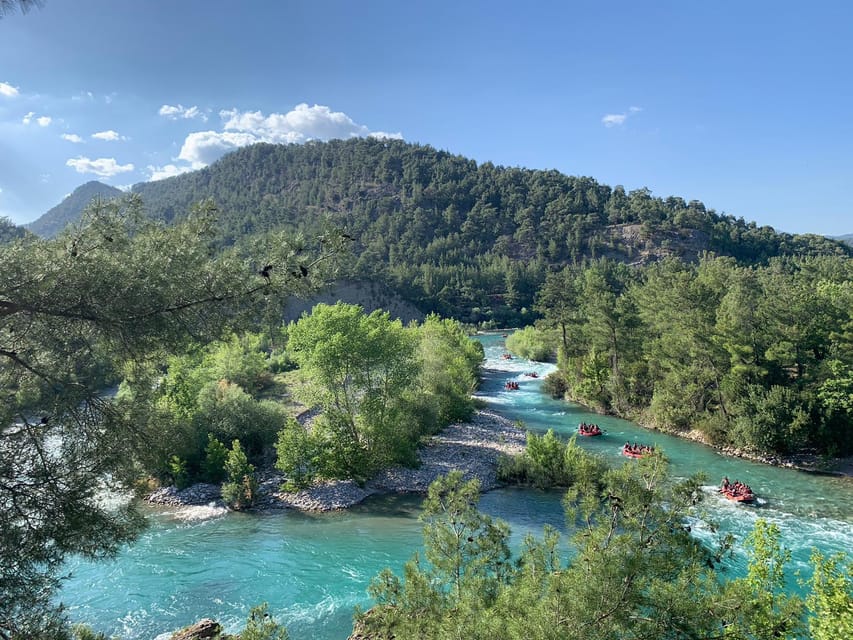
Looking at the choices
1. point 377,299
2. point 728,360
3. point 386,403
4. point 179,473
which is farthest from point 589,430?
point 377,299

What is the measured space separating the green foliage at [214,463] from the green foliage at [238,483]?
1.10ft

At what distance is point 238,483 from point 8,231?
20064mm

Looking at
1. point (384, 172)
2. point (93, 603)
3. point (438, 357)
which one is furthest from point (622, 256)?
point (93, 603)

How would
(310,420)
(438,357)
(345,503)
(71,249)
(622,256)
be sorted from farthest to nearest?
(622,256)
(438,357)
(310,420)
(345,503)
(71,249)

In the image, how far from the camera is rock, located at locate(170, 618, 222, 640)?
45.9ft

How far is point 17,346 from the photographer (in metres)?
7.21

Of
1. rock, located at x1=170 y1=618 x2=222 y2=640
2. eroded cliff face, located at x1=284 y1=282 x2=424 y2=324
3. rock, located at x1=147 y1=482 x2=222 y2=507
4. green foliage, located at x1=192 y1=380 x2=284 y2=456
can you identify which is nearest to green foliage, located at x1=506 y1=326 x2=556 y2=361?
eroded cliff face, located at x1=284 y1=282 x2=424 y2=324

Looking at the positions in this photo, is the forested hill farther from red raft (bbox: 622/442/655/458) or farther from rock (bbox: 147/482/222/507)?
rock (bbox: 147/482/222/507)

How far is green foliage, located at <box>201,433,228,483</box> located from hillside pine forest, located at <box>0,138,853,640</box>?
0.40ft

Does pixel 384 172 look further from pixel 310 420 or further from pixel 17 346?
pixel 17 346

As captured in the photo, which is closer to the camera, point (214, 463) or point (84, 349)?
point (84, 349)

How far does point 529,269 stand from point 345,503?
363ft

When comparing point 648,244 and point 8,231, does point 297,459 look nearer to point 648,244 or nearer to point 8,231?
point 8,231

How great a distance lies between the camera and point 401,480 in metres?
27.2
